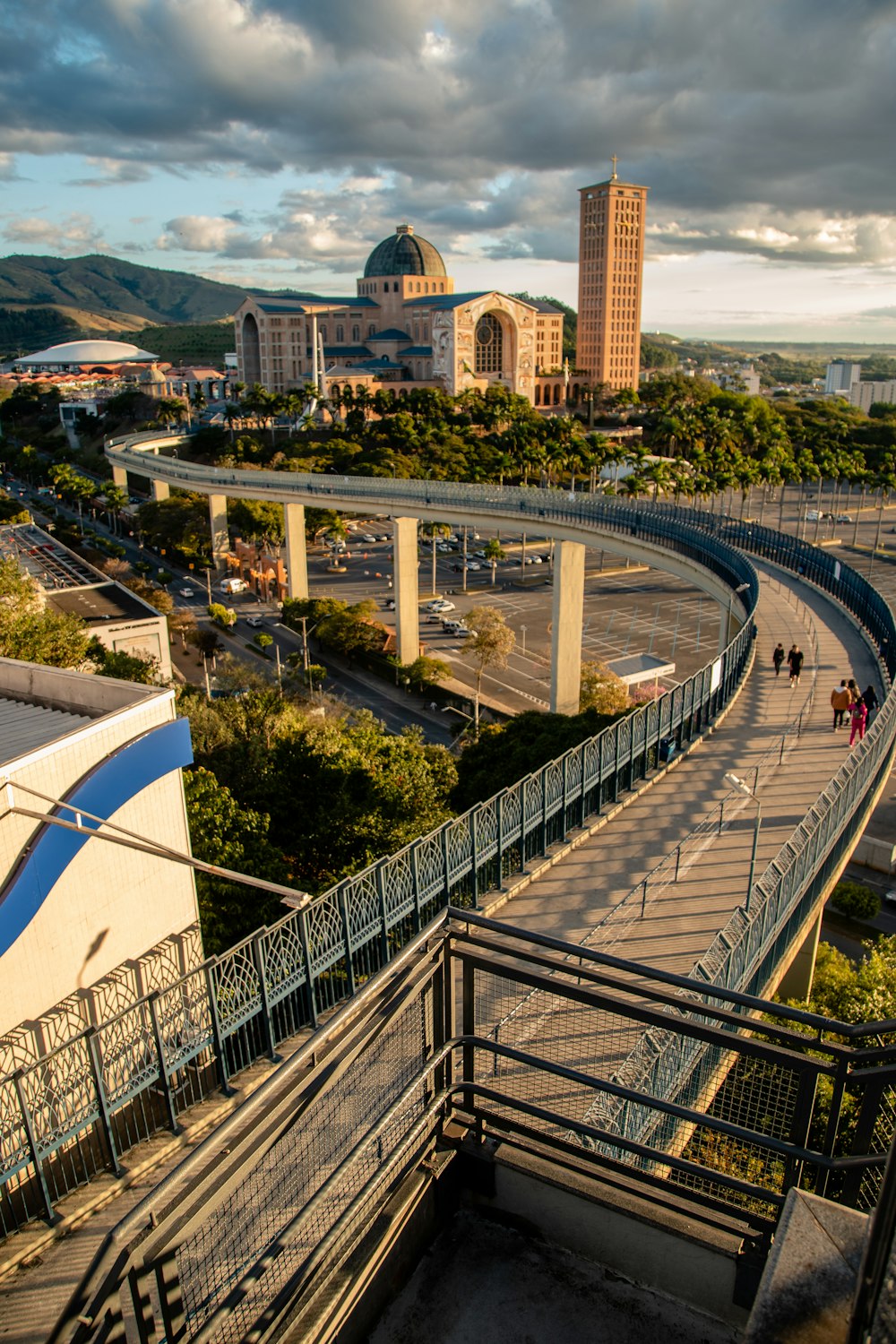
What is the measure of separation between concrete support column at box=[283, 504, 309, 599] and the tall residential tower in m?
87.8

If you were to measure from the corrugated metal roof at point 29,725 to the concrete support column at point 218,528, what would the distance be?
5907cm

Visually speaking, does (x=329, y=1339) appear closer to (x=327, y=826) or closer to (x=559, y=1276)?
(x=559, y=1276)

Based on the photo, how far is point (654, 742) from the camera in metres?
18.3

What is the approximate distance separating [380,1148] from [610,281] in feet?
466

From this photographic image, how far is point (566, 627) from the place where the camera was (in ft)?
135

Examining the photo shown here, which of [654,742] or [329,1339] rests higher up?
[329,1339]

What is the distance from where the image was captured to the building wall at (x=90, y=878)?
9.77 metres

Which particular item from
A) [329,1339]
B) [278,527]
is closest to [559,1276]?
[329,1339]

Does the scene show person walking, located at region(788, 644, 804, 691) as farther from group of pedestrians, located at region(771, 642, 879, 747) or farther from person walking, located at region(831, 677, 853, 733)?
person walking, located at region(831, 677, 853, 733)

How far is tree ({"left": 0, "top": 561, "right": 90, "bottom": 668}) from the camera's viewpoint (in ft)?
81.7

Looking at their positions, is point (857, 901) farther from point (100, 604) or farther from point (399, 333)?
point (399, 333)

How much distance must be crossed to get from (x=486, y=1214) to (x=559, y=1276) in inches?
19.2

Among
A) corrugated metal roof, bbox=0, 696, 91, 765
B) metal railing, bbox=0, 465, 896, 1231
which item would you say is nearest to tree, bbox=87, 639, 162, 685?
corrugated metal roof, bbox=0, 696, 91, 765

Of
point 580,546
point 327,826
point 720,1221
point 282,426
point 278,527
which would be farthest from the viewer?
point 282,426
